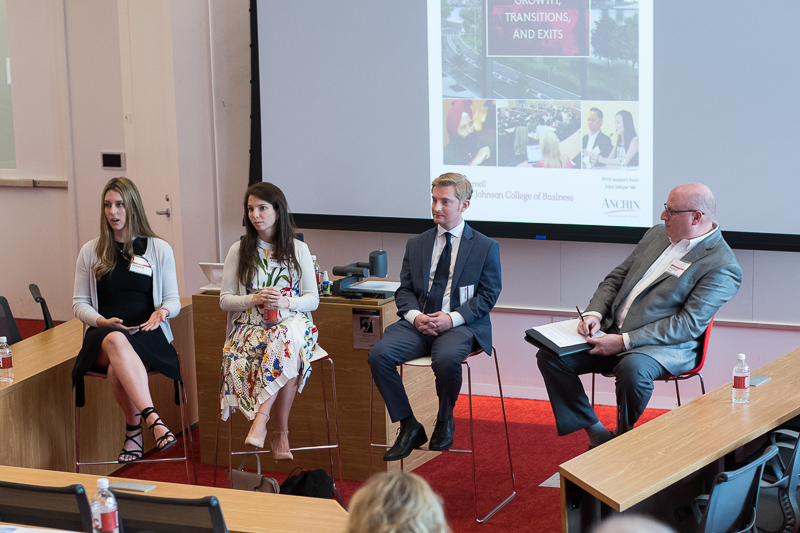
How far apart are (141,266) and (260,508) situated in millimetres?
1826

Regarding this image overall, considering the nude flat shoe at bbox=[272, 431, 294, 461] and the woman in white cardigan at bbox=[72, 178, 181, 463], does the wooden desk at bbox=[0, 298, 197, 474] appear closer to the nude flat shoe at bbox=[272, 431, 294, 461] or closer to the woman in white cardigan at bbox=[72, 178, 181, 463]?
the woman in white cardigan at bbox=[72, 178, 181, 463]

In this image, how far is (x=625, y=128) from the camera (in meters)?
4.55

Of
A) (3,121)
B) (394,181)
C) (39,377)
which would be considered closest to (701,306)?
(394,181)

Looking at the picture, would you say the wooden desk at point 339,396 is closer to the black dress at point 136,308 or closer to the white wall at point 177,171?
the black dress at point 136,308

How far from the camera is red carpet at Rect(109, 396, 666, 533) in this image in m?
3.47

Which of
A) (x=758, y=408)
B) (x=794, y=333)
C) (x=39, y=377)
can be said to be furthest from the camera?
(x=794, y=333)

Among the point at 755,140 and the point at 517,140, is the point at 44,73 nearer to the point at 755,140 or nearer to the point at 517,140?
the point at 517,140

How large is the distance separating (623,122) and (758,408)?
82.4 inches

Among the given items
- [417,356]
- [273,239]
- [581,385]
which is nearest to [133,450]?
[273,239]

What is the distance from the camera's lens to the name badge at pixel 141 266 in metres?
3.86

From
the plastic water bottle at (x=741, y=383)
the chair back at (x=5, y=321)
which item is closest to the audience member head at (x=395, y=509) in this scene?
the plastic water bottle at (x=741, y=383)

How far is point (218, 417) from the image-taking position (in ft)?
13.4

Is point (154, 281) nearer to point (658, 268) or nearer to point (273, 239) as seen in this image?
point (273, 239)

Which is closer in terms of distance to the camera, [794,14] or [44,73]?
[794,14]
